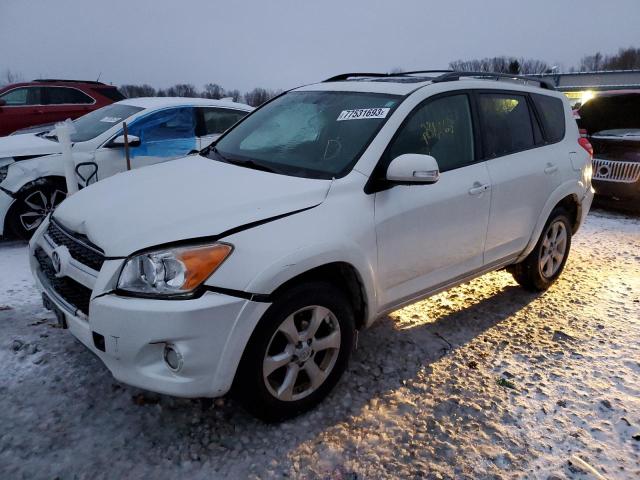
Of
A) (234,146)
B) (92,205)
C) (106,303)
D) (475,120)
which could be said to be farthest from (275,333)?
(475,120)

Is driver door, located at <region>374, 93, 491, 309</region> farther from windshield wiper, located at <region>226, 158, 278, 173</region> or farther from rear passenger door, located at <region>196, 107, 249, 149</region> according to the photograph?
rear passenger door, located at <region>196, 107, 249, 149</region>

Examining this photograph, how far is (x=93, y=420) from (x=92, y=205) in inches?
43.8

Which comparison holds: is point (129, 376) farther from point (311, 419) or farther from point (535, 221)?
point (535, 221)

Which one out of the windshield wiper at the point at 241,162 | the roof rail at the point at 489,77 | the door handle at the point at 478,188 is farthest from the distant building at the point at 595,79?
the windshield wiper at the point at 241,162

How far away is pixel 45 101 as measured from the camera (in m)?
9.60

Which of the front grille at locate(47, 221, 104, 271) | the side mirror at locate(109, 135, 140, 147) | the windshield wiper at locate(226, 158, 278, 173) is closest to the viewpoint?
the front grille at locate(47, 221, 104, 271)

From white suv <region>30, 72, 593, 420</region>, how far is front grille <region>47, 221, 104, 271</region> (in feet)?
0.04

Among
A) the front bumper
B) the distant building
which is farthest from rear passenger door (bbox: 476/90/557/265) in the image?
the distant building

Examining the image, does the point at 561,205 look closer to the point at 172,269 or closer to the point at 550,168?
the point at 550,168

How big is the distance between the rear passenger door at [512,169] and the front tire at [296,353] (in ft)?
4.64

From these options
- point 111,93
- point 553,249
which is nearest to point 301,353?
point 553,249

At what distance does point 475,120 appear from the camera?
335 centimetres

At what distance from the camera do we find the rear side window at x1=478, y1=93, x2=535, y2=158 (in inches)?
135

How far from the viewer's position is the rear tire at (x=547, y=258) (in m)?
4.04
